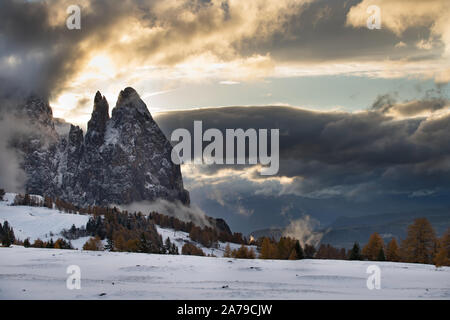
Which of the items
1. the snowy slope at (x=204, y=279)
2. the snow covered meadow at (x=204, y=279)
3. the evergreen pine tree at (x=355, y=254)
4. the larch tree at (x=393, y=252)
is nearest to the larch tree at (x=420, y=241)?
the larch tree at (x=393, y=252)

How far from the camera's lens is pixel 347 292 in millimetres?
20016

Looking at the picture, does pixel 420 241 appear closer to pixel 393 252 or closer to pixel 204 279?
pixel 393 252

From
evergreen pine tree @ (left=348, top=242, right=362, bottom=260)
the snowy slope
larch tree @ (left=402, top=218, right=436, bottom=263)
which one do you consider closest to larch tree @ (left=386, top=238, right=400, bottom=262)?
larch tree @ (left=402, top=218, right=436, bottom=263)

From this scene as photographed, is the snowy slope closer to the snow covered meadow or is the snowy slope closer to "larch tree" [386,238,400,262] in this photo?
the snow covered meadow

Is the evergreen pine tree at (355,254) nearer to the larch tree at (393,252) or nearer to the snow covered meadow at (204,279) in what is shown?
the larch tree at (393,252)

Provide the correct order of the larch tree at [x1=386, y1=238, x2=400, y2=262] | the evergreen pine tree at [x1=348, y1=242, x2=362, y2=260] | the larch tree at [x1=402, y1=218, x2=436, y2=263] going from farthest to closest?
the larch tree at [x1=386, y1=238, x2=400, y2=262]
the evergreen pine tree at [x1=348, y1=242, x2=362, y2=260]
the larch tree at [x1=402, y1=218, x2=436, y2=263]

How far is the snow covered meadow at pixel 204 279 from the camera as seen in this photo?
61.6 ft

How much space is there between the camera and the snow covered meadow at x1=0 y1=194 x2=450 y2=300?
61.6 ft

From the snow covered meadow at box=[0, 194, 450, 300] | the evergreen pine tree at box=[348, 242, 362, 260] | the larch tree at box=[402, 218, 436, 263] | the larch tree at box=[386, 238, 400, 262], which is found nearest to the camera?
the snow covered meadow at box=[0, 194, 450, 300]

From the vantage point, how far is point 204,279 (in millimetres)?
22000

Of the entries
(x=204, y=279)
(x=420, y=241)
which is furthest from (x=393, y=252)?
(x=204, y=279)
